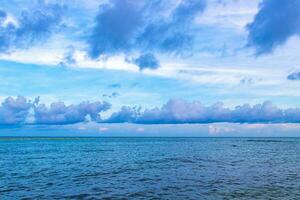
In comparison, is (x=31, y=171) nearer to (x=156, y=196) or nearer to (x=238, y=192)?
(x=156, y=196)

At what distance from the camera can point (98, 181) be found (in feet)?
126

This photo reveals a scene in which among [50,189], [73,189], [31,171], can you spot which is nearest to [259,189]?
[73,189]

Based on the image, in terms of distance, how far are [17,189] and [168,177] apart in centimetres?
1761

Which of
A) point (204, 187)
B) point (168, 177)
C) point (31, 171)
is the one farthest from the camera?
point (31, 171)

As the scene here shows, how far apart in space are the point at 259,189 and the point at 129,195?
41.4 feet

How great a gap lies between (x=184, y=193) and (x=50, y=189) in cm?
1304

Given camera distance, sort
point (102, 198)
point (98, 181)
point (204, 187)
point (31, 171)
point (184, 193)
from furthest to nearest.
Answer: point (31, 171) < point (98, 181) < point (204, 187) < point (184, 193) < point (102, 198)

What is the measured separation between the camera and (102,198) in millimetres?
29344

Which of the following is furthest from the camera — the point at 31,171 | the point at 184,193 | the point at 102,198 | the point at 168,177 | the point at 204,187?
the point at 31,171

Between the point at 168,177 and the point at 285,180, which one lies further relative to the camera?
the point at 168,177

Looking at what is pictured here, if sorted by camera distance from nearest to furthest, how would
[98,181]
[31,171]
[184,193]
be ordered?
[184,193] → [98,181] → [31,171]

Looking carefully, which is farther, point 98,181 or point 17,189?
point 98,181

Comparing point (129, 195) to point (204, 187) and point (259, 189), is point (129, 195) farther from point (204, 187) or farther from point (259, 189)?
point (259, 189)

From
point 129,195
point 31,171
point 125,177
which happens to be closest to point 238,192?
point 129,195
